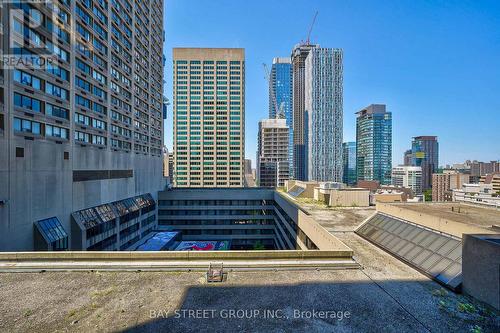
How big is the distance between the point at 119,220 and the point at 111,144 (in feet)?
48.9

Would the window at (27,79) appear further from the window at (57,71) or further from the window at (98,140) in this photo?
the window at (98,140)

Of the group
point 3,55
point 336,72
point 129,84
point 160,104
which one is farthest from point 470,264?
A: point 336,72

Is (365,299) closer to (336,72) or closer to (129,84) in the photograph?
(129,84)

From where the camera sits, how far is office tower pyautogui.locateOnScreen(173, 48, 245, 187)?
122750 millimetres

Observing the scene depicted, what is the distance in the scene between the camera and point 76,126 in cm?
3347

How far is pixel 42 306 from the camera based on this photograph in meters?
10.5

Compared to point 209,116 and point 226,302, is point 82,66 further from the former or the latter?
point 209,116

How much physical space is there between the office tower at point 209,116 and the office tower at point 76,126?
67.3 metres

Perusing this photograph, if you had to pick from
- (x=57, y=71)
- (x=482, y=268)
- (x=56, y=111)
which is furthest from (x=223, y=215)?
(x=482, y=268)

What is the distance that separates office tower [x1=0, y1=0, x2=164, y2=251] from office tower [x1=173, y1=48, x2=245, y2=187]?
6726 centimetres

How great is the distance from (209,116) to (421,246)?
119m

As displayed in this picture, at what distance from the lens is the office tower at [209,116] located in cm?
12275

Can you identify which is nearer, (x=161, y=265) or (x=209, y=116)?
(x=161, y=265)

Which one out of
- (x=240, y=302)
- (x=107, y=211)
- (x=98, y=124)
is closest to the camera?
(x=240, y=302)
